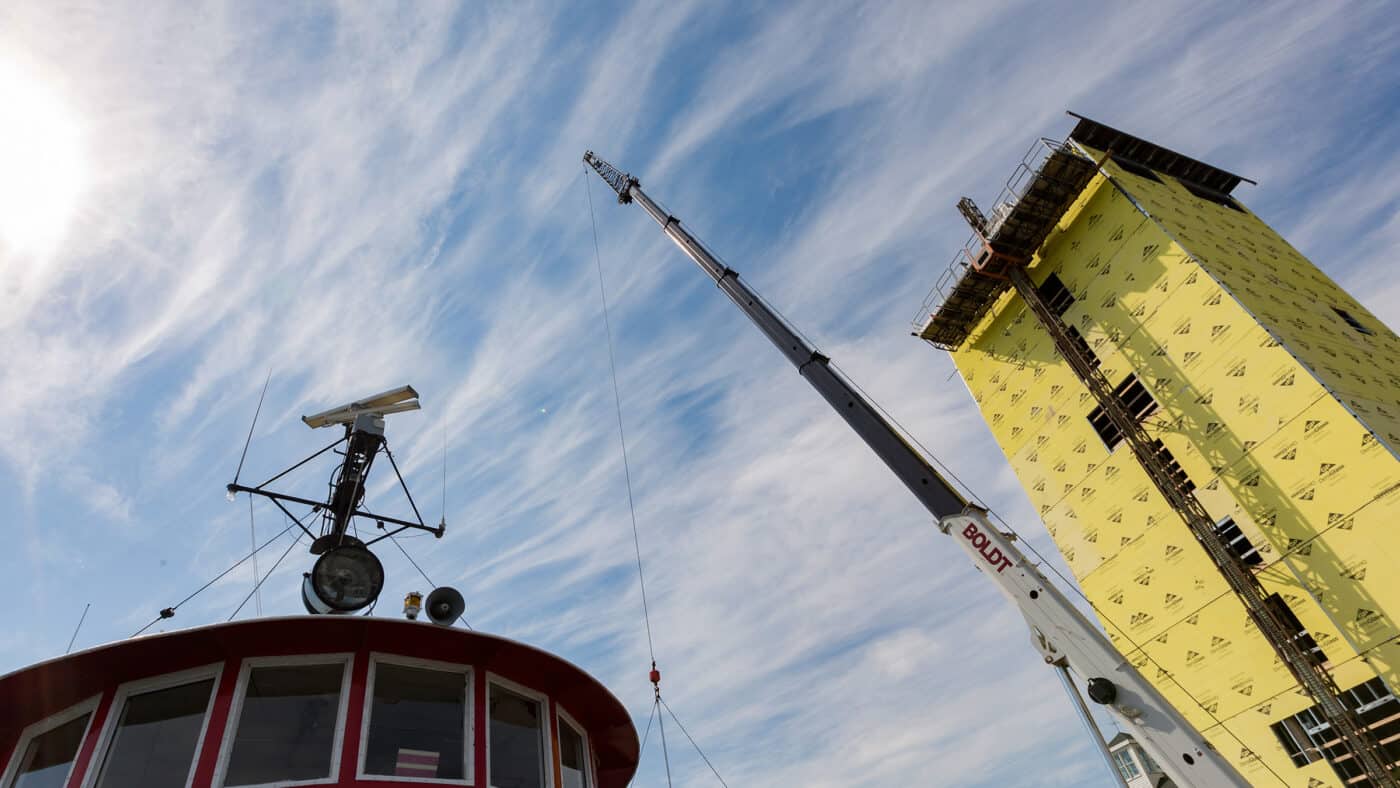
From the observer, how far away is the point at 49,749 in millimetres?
11180

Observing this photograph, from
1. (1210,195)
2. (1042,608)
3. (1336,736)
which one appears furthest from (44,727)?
(1210,195)

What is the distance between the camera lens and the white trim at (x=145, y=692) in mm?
10336

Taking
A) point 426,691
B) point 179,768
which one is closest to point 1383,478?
point 426,691

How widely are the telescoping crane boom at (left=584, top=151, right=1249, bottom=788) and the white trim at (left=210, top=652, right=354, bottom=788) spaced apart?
491 inches

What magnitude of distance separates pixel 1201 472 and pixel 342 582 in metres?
24.8

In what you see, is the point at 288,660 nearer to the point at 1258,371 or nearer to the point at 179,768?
the point at 179,768

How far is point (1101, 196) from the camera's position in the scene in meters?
28.4

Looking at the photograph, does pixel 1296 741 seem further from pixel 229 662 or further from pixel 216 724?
pixel 229 662

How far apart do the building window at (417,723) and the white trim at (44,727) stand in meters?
4.10

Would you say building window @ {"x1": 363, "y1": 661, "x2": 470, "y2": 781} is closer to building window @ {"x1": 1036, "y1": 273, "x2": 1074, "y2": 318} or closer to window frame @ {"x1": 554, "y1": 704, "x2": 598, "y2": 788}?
window frame @ {"x1": 554, "y1": 704, "x2": 598, "y2": 788}

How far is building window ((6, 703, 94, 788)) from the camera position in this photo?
10961 mm

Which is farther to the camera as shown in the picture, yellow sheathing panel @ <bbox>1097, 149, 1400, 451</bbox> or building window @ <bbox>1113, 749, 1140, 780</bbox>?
building window @ <bbox>1113, 749, 1140, 780</bbox>

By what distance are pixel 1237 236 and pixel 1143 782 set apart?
2596cm

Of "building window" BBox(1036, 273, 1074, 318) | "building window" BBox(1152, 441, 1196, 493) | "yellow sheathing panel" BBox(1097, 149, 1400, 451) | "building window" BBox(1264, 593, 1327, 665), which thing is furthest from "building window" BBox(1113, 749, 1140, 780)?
"building window" BBox(1036, 273, 1074, 318)
